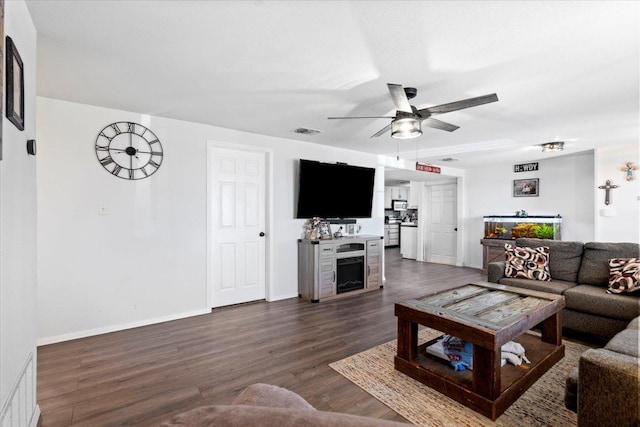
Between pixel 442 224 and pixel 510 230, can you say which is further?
pixel 442 224

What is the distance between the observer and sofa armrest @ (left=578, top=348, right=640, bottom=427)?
123 centimetres

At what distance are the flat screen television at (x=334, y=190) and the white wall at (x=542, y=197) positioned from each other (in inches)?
128

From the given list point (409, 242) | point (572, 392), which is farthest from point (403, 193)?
point (572, 392)

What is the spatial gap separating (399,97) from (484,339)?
176 cm

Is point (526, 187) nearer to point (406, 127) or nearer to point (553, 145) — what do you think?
point (553, 145)

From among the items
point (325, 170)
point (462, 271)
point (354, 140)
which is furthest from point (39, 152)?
point (462, 271)

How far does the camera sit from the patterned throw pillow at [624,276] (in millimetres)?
2930

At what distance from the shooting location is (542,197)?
6340 millimetres

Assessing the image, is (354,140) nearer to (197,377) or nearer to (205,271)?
(205,271)

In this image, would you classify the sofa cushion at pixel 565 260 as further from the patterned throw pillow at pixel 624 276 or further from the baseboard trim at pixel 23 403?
the baseboard trim at pixel 23 403

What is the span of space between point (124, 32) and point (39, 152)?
190cm

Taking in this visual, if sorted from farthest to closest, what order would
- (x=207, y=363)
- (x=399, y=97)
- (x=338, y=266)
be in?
1. (x=338, y=266)
2. (x=207, y=363)
3. (x=399, y=97)

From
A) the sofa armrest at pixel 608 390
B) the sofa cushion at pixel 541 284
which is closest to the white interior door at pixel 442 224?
the sofa cushion at pixel 541 284

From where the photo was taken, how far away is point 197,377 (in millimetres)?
2420
